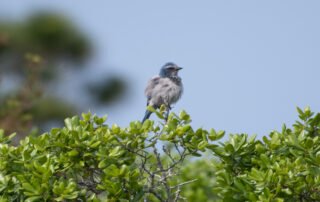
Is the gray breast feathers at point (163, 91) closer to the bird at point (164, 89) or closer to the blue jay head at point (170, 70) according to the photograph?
the bird at point (164, 89)

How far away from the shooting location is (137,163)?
19.4 ft

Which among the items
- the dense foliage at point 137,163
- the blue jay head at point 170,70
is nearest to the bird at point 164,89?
the blue jay head at point 170,70

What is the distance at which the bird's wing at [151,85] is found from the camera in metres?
9.53

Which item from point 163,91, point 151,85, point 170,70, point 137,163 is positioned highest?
point 170,70

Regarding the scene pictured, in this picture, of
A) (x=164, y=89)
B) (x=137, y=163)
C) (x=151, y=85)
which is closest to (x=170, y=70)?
(x=151, y=85)

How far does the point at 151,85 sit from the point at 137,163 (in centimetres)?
388

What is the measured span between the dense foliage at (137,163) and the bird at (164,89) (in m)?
3.54

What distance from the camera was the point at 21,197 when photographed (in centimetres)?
561

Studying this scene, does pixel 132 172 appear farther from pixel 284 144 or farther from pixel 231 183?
pixel 284 144

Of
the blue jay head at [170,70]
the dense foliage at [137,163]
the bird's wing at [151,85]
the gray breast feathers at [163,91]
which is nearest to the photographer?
the dense foliage at [137,163]

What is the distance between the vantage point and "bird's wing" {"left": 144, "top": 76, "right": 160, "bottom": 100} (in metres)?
9.53

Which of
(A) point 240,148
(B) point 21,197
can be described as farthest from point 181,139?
(B) point 21,197

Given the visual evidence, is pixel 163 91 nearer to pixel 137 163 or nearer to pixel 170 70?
pixel 170 70

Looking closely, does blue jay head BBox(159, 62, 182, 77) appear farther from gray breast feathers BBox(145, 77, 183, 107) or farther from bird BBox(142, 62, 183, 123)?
gray breast feathers BBox(145, 77, 183, 107)
